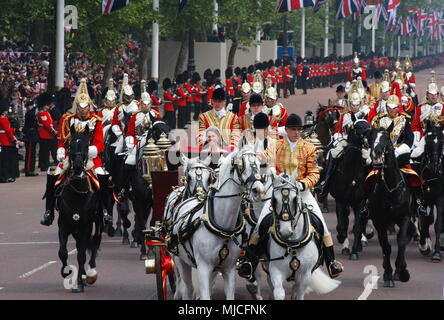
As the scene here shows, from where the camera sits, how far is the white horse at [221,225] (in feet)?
37.3

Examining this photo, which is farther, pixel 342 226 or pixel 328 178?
pixel 328 178

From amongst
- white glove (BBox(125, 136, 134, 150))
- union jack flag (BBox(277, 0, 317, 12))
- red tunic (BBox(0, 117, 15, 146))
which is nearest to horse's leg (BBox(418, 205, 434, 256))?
white glove (BBox(125, 136, 134, 150))

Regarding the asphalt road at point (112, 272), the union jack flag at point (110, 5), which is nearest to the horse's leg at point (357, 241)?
the asphalt road at point (112, 272)

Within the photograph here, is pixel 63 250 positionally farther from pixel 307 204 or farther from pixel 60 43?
pixel 60 43

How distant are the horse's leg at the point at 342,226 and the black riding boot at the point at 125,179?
310 centimetres

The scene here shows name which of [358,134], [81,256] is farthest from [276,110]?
[81,256]

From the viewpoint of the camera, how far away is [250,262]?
39.3 feet

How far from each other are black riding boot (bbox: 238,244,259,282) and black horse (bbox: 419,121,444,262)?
5.48 metres

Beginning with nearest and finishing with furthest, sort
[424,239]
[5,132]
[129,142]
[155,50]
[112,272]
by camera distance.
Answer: [112,272] → [424,239] → [129,142] → [5,132] → [155,50]

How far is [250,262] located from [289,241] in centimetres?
57

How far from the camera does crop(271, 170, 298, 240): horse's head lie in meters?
11.4

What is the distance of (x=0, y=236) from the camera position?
19703 mm

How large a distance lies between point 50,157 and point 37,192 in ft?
21.8
